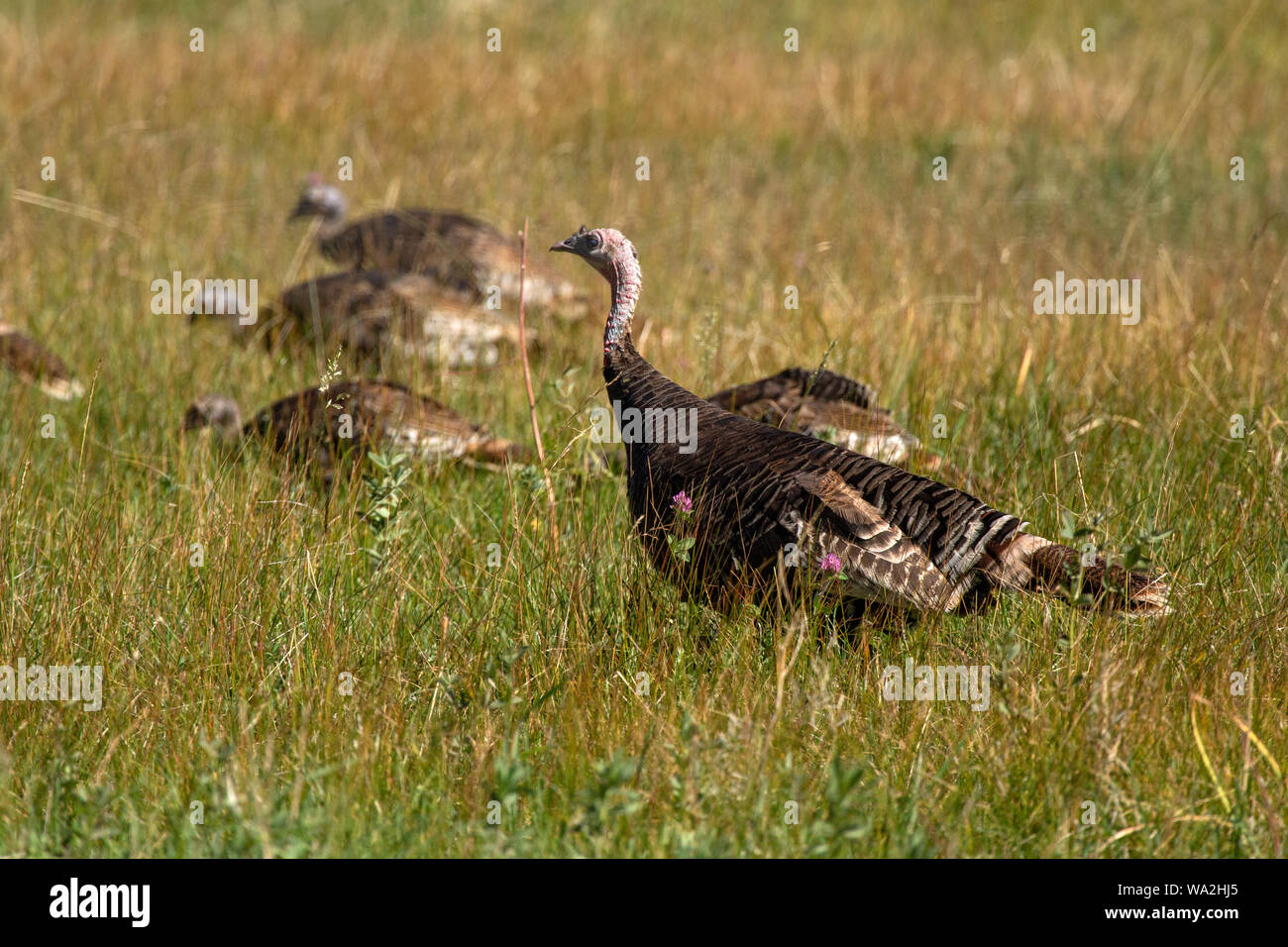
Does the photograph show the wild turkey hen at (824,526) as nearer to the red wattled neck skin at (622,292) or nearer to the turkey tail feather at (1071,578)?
the turkey tail feather at (1071,578)

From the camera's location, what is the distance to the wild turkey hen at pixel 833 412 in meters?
4.64

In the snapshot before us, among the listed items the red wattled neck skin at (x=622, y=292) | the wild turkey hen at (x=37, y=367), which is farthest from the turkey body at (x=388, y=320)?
the red wattled neck skin at (x=622, y=292)

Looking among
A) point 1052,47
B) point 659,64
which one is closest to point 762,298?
point 659,64

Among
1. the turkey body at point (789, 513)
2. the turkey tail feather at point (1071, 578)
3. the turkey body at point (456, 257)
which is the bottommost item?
the turkey tail feather at point (1071, 578)

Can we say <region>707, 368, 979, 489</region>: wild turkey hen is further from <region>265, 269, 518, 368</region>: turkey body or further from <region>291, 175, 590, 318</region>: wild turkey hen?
<region>291, 175, 590, 318</region>: wild turkey hen

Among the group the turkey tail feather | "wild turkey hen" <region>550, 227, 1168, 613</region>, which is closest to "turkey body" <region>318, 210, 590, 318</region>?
"wild turkey hen" <region>550, 227, 1168, 613</region>

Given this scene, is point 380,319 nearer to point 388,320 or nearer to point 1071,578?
point 388,320

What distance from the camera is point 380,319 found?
6.39m

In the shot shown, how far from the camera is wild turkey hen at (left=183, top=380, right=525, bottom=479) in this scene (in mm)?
4910

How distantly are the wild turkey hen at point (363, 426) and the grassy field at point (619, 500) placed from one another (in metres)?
0.13

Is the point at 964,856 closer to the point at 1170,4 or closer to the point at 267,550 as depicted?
the point at 267,550

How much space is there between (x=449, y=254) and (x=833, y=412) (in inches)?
131

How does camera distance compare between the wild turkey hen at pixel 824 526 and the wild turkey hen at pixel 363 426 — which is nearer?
the wild turkey hen at pixel 824 526

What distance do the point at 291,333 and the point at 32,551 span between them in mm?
2664
